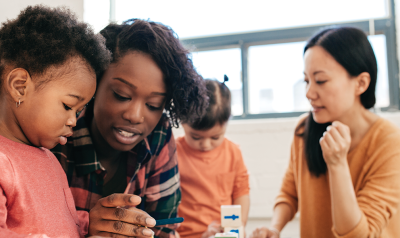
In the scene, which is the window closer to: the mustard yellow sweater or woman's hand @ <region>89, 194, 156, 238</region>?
the mustard yellow sweater

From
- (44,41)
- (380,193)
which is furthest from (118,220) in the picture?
(380,193)

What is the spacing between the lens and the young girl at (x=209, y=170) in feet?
4.33

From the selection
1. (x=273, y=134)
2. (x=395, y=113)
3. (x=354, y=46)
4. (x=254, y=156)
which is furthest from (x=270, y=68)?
(x=354, y=46)

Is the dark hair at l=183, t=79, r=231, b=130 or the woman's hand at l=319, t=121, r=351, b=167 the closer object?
the woman's hand at l=319, t=121, r=351, b=167

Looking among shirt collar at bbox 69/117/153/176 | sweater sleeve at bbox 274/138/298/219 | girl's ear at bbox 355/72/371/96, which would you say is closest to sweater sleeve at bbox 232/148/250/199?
sweater sleeve at bbox 274/138/298/219

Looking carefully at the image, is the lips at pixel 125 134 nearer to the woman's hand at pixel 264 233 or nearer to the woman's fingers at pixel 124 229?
the woman's fingers at pixel 124 229

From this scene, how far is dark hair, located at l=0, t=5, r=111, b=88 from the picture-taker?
559mm

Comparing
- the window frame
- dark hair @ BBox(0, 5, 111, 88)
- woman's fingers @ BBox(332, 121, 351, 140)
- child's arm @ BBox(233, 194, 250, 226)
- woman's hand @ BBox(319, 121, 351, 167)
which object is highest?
the window frame

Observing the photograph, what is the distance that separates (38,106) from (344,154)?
83 cm

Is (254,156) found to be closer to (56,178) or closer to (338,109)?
(338,109)

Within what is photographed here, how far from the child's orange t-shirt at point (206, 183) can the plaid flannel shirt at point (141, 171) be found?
34 centimetres

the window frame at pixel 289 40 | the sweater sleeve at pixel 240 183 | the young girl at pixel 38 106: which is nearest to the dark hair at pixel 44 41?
the young girl at pixel 38 106

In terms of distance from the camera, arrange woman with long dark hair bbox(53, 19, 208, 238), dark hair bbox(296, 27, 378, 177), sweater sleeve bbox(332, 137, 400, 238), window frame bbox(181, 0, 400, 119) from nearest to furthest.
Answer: woman with long dark hair bbox(53, 19, 208, 238) < sweater sleeve bbox(332, 137, 400, 238) < dark hair bbox(296, 27, 378, 177) < window frame bbox(181, 0, 400, 119)

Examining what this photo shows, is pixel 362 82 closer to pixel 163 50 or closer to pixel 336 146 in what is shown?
pixel 336 146
